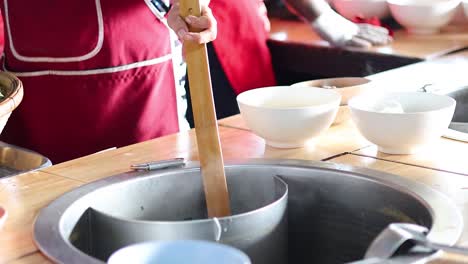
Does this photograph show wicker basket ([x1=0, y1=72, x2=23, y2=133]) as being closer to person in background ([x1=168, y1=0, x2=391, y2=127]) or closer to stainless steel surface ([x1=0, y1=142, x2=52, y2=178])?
stainless steel surface ([x1=0, y1=142, x2=52, y2=178])

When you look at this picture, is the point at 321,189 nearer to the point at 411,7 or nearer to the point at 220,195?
the point at 220,195

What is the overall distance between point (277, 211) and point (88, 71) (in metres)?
0.85

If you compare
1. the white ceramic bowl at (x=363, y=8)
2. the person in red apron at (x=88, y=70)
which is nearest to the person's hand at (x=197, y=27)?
the person in red apron at (x=88, y=70)

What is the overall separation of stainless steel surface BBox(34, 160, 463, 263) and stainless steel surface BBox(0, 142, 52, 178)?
0.33 m

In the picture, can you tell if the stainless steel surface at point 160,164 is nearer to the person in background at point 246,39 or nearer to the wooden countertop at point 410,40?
the wooden countertop at point 410,40

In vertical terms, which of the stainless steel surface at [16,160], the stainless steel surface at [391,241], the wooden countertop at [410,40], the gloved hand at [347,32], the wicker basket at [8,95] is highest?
the wicker basket at [8,95]

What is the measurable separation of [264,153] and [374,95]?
0.23 metres

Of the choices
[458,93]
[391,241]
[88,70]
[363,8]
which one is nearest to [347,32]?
[363,8]

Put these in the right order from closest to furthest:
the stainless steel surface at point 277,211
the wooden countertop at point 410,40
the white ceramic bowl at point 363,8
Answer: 1. the stainless steel surface at point 277,211
2. the wooden countertop at point 410,40
3. the white ceramic bowl at point 363,8

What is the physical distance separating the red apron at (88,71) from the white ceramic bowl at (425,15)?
1.09 m

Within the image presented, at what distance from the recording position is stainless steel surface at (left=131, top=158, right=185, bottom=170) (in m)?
1.42

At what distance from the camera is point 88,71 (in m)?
2.01

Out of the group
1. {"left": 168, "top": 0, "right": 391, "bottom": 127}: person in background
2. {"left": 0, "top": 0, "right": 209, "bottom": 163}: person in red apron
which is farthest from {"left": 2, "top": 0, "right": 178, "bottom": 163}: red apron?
{"left": 168, "top": 0, "right": 391, "bottom": 127}: person in background

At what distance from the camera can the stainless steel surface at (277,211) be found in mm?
1227
